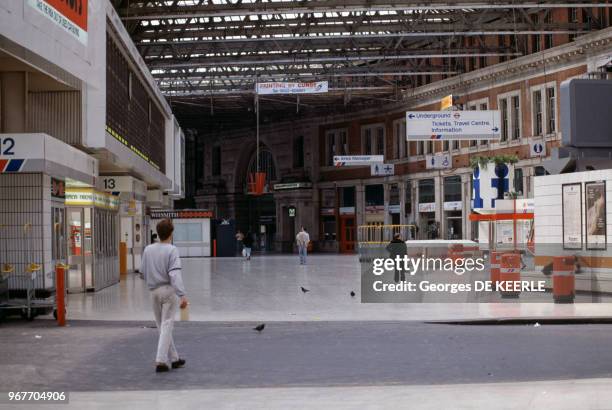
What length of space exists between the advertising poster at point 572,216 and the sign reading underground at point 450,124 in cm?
1160

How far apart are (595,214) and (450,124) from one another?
13.1 meters

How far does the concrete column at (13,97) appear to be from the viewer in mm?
21000

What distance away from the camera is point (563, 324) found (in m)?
17.8

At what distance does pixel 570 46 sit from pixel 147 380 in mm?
42600

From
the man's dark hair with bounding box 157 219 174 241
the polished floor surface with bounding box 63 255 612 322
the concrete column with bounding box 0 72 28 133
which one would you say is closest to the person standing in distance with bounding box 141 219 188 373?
the man's dark hair with bounding box 157 219 174 241

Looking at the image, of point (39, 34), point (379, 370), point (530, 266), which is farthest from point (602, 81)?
point (379, 370)

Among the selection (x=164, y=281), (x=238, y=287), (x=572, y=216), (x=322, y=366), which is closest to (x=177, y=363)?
(x=164, y=281)

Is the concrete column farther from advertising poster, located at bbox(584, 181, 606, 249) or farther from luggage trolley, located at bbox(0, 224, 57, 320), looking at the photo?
advertising poster, located at bbox(584, 181, 606, 249)

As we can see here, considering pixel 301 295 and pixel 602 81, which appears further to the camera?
pixel 602 81

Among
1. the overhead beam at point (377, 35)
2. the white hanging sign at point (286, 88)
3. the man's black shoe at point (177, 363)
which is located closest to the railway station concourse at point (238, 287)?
the man's black shoe at point (177, 363)

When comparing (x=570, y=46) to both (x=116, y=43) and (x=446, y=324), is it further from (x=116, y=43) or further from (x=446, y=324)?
(x=446, y=324)

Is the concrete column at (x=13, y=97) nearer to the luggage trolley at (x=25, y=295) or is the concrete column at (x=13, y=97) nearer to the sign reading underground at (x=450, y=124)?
the luggage trolley at (x=25, y=295)

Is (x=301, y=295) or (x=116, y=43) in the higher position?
(x=116, y=43)

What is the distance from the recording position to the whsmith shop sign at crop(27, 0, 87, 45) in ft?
61.9
